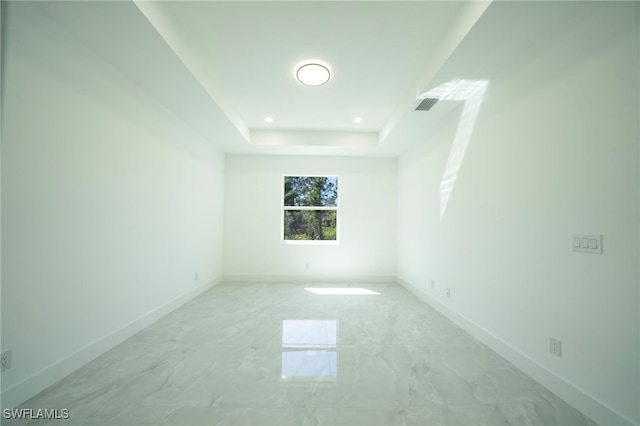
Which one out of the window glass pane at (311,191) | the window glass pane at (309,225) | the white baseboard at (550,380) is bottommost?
the white baseboard at (550,380)

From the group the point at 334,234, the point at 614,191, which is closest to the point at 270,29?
the point at 614,191

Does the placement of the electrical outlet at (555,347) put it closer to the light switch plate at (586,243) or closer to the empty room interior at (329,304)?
the empty room interior at (329,304)

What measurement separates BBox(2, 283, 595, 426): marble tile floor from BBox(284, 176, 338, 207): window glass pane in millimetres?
2707

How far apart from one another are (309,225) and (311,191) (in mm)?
703

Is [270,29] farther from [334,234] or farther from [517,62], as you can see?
[334,234]

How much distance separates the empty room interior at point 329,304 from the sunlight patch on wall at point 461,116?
1.0 inches

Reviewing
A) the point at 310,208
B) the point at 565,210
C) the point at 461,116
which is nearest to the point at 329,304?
the point at 310,208

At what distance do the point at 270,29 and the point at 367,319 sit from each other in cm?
312

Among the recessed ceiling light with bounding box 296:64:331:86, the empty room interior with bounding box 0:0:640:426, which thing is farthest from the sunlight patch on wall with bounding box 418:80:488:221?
the recessed ceiling light with bounding box 296:64:331:86

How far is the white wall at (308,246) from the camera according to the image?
202 inches

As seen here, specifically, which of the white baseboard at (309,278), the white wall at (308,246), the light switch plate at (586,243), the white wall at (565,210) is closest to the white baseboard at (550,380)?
the white wall at (565,210)

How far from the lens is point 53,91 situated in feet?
5.89

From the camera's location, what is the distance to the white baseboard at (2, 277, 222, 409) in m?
1.56

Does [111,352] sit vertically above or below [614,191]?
below
